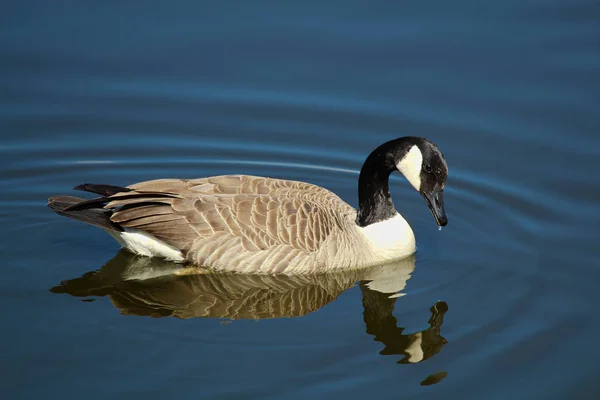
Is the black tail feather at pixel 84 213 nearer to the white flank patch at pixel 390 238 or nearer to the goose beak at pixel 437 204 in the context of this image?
the white flank patch at pixel 390 238

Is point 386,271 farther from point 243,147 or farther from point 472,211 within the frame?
point 243,147

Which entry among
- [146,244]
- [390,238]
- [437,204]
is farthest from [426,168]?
[146,244]

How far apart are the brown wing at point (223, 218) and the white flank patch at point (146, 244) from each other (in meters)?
0.14

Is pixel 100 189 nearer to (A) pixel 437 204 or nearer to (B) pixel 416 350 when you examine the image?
(A) pixel 437 204

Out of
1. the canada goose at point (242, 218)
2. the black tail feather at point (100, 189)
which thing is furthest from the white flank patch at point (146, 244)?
the black tail feather at point (100, 189)

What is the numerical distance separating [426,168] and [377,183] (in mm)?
678

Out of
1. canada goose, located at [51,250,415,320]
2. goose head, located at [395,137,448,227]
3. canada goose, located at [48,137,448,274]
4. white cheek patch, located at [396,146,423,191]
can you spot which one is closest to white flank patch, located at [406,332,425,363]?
canada goose, located at [51,250,415,320]

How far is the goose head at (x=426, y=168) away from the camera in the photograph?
32.8ft

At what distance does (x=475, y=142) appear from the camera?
12766 mm

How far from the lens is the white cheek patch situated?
→ 10117mm

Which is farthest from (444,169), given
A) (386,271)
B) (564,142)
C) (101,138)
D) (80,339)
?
(101,138)

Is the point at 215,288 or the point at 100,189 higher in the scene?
the point at 100,189

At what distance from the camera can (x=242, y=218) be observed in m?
9.93

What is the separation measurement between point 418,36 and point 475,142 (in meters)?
2.49
